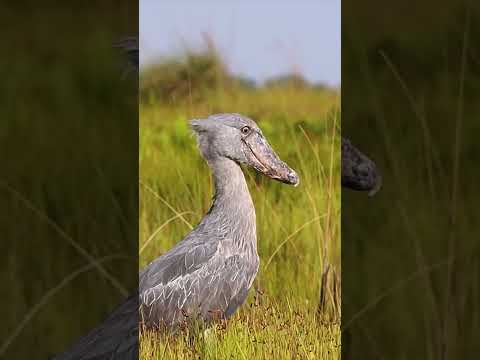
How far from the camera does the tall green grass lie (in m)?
5.05

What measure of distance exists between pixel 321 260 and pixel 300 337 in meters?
0.38

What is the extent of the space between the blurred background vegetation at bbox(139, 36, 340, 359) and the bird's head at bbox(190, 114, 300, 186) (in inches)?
1.6

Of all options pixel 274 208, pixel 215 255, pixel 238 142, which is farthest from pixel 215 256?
pixel 238 142
